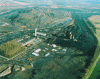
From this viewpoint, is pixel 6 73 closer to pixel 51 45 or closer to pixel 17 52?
pixel 17 52

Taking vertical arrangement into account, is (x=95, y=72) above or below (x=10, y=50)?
below

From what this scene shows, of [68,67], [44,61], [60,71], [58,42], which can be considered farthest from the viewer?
[58,42]

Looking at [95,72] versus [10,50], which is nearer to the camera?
[95,72]

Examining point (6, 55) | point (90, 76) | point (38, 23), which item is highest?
point (38, 23)

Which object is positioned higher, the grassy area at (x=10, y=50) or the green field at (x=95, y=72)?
the grassy area at (x=10, y=50)

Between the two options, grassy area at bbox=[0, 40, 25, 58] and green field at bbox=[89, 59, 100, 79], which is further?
grassy area at bbox=[0, 40, 25, 58]

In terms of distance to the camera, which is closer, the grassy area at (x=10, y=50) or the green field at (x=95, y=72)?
the green field at (x=95, y=72)

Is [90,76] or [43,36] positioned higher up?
[43,36]

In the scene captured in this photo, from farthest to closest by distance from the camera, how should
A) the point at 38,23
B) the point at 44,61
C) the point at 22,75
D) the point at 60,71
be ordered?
the point at 38,23 → the point at 44,61 → the point at 60,71 → the point at 22,75

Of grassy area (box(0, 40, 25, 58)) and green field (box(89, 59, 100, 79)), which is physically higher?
grassy area (box(0, 40, 25, 58))

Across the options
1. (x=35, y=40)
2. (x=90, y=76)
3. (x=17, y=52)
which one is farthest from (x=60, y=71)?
(x=35, y=40)

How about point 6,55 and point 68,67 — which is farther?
point 6,55
